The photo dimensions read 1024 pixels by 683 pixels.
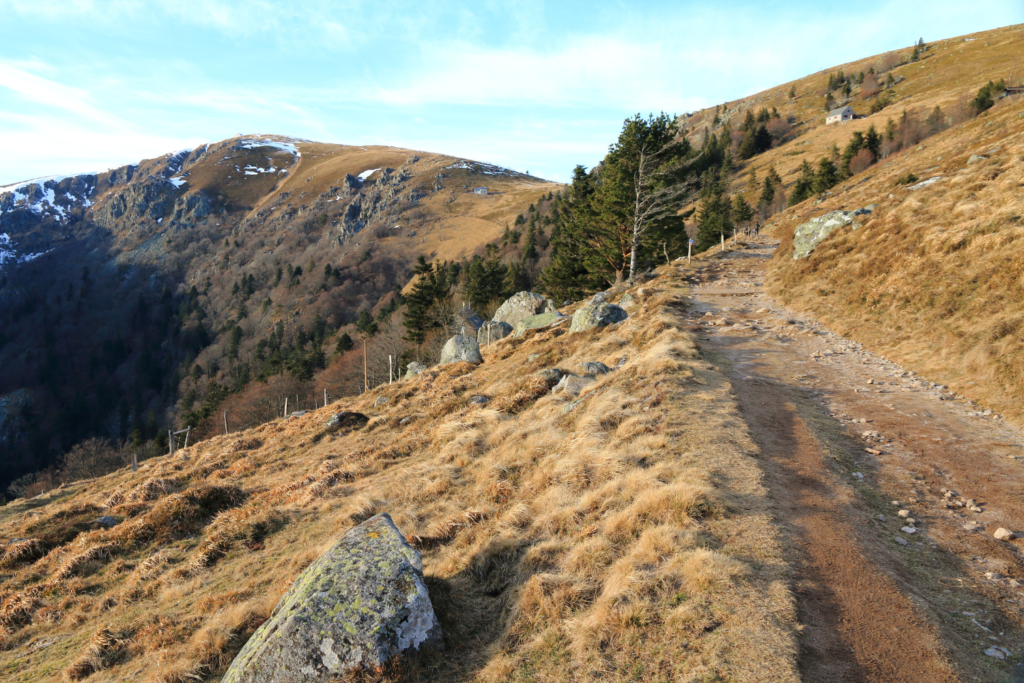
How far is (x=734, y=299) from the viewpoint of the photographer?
955 inches

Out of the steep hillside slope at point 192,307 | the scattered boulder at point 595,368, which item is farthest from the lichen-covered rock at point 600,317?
the steep hillside slope at point 192,307

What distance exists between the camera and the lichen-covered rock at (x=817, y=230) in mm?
25438

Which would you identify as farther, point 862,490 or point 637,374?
point 637,374

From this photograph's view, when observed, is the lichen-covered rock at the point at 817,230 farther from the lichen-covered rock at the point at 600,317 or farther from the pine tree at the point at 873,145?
the pine tree at the point at 873,145

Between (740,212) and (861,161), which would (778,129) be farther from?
(740,212)

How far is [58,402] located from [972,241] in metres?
193

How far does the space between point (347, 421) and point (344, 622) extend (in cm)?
1861

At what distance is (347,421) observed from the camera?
22859mm

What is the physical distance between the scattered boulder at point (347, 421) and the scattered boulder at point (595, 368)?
40.8 ft

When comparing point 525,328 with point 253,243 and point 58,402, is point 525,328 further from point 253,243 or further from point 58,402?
point 253,243

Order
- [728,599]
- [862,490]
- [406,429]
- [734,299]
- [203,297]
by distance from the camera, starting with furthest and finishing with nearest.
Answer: [203,297]
[734,299]
[406,429]
[862,490]
[728,599]

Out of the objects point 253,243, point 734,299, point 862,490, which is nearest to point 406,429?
point 862,490

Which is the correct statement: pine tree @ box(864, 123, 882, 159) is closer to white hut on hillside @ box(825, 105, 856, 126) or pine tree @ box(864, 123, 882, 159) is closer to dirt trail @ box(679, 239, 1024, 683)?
white hut on hillside @ box(825, 105, 856, 126)

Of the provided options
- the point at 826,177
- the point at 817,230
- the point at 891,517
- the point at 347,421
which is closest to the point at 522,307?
the point at 347,421
